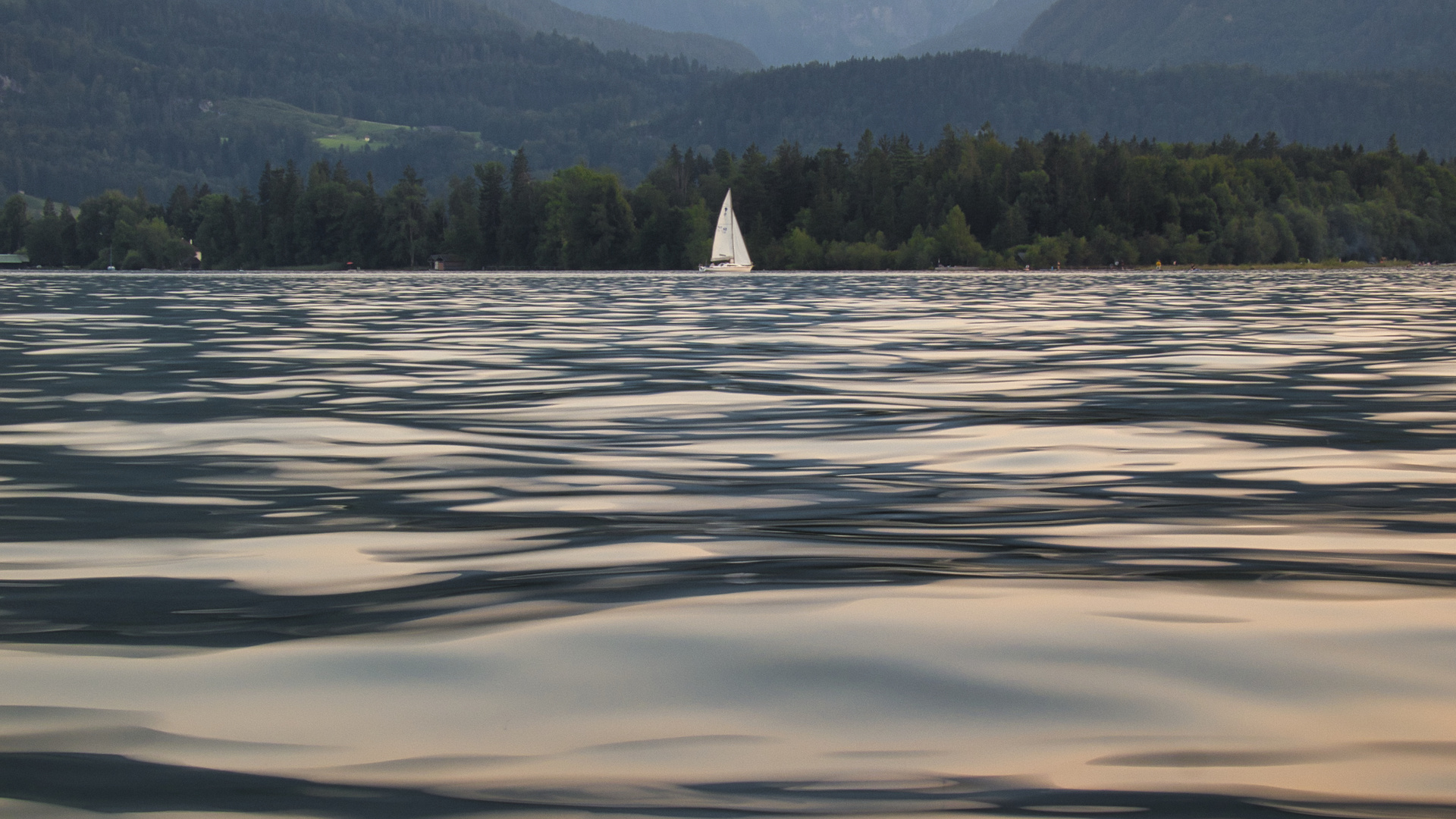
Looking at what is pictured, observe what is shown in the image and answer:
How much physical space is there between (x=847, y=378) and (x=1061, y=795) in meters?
15.2

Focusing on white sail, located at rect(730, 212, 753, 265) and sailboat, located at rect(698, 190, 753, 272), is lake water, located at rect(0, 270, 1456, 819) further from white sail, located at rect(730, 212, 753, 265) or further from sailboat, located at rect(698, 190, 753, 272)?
white sail, located at rect(730, 212, 753, 265)

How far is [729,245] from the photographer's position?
159m

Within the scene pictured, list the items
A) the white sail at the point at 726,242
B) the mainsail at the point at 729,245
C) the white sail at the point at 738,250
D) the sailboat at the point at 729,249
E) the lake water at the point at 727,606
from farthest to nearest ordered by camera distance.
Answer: the white sail at the point at 738,250
the sailboat at the point at 729,249
the white sail at the point at 726,242
the mainsail at the point at 729,245
the lake water at the point at 727,606

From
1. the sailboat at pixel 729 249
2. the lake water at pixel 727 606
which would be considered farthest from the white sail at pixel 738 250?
the lake water at pixel 727 606

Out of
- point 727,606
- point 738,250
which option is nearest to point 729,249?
point 738,250

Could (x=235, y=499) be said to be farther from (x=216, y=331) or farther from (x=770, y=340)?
(x=216, y=331)

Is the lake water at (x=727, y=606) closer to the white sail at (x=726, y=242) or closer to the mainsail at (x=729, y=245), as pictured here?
the mainsail at (x=729, y=245)

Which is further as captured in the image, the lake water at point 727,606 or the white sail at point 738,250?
the white sail at point 738,250

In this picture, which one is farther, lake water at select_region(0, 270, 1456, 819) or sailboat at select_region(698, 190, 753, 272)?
sailboat at select_region(698, 190, 753, 272)

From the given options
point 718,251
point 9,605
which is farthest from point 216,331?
point 718,251

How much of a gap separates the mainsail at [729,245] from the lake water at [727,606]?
14139 centimetres

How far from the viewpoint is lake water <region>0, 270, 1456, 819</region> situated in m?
3.88

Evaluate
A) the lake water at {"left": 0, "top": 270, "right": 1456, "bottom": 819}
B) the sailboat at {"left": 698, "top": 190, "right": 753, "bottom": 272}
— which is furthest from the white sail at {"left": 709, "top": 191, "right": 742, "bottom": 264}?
the lake water at {"left": 0, "top": 270, "right": 1456, "bottom": 819}

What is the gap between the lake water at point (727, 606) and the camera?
3.88m
